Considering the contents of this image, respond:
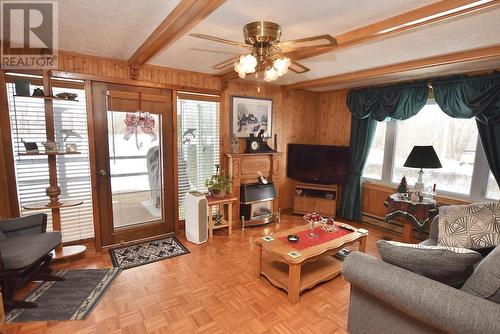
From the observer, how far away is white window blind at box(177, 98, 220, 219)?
3762mm

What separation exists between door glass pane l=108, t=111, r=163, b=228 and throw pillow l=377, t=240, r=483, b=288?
10.0 ft

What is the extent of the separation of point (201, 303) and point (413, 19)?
2.78 m

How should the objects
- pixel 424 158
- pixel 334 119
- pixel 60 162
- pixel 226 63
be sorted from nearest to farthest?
pixel 226 63
pixel 60 162
pixel 424 158
pixel 334 119

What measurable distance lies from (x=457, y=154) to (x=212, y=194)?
3.45 metres

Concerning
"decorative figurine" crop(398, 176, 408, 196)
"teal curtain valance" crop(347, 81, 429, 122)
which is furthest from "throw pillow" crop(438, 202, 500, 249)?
"teal curtain valance" crop(347, 81, 429, 122)

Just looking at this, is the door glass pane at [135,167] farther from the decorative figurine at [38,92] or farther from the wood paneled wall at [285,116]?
the wood paneled wall at [285,116]

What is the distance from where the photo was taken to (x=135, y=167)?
3.46 m

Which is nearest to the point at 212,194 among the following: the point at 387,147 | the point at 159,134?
the point at 159,134

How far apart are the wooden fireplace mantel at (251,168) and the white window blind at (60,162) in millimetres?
1933

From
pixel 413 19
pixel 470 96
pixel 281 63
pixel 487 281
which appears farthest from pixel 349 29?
pixel 470 96

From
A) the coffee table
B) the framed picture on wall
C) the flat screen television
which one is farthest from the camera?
the flat screen television

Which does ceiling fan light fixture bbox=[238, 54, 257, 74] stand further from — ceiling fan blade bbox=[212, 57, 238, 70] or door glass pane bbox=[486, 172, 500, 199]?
door glass pane bbox=[486, 172, 500, 199]

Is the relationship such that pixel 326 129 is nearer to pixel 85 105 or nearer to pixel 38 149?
pixel 85 105

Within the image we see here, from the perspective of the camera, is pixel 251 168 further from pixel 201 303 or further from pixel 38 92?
pixel 38 92
